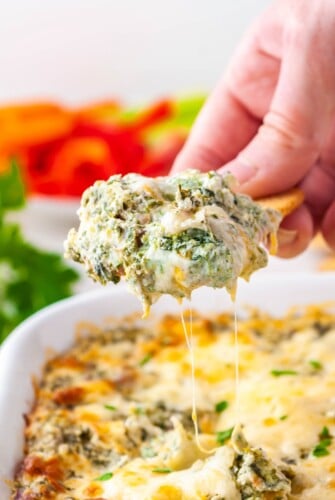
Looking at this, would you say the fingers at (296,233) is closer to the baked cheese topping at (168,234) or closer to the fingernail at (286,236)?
the fingernail at (286,236)

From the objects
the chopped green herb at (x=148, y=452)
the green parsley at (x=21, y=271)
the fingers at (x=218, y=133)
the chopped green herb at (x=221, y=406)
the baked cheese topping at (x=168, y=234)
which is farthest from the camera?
the green parsley at (x=21, y=271)

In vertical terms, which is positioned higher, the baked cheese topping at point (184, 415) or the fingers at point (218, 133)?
the fingers at point (218, 133)

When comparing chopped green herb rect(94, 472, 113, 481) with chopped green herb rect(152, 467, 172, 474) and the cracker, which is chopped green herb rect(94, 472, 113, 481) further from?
the cracker

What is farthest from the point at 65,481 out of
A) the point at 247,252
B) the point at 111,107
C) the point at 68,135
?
the point at 111,107

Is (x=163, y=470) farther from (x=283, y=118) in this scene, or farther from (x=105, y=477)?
(x=283, y=118)

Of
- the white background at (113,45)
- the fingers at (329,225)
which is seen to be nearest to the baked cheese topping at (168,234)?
the fingers at (329,225)

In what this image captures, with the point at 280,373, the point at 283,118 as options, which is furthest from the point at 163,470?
the point at 283,118

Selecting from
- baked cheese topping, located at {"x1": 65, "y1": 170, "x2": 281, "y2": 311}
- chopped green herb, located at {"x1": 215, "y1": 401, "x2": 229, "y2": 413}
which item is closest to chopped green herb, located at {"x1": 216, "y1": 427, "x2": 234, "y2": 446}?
chopped green herb, located at {"x1": 215, "y1": 401, "x2": 229, "y2": 413}
